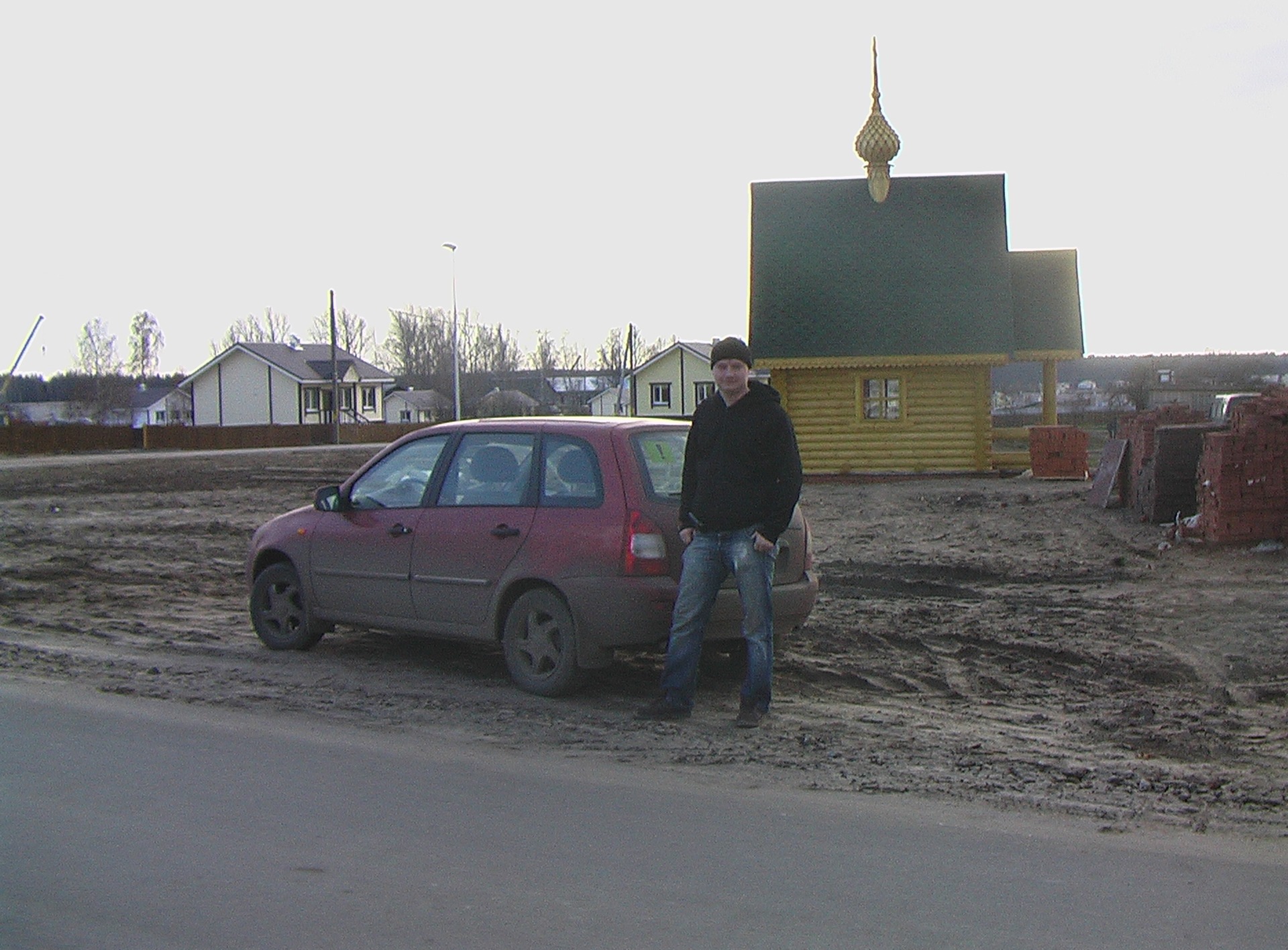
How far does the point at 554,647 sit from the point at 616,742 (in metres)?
1.05

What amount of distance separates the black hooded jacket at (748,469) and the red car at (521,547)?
0.54m

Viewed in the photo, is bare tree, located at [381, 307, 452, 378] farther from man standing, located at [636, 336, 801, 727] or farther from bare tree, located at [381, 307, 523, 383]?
man standing, located at [636, 336, 801, 727]

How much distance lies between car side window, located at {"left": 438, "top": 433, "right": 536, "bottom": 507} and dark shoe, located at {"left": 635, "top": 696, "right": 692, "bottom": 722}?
1.48 m

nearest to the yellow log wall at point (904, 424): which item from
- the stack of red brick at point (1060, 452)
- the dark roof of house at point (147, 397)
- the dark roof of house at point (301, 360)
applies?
the stack of red brick at point (1060, 452)

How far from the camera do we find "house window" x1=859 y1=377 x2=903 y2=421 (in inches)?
1023

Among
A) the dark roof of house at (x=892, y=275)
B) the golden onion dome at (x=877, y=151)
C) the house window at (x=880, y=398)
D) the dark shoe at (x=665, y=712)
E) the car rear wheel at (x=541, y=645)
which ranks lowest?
the dark shoe at (x=665, y=712)

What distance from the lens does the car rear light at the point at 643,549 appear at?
7066 millimetres

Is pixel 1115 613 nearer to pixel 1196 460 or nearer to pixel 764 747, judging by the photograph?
pixel 764 747

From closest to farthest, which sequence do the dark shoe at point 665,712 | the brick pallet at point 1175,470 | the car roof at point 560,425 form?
the dark shoe at point 665,712, the car roof at point 560,425, the brick pallet at point 1175,470

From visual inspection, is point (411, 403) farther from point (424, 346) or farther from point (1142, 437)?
point (1142, 437)

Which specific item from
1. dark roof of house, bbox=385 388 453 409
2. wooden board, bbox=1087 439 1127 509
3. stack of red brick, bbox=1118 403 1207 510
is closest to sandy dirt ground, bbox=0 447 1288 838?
stack of red brick, bbox=1118 403 1207 510

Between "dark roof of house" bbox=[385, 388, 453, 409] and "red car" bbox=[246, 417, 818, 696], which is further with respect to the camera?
"dark roof of house" bbox=[385, 388, 453, 409]

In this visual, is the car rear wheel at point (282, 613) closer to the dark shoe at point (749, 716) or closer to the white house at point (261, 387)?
the dark shoe at point (749, 716)

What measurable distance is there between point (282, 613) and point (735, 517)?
12.4ft
